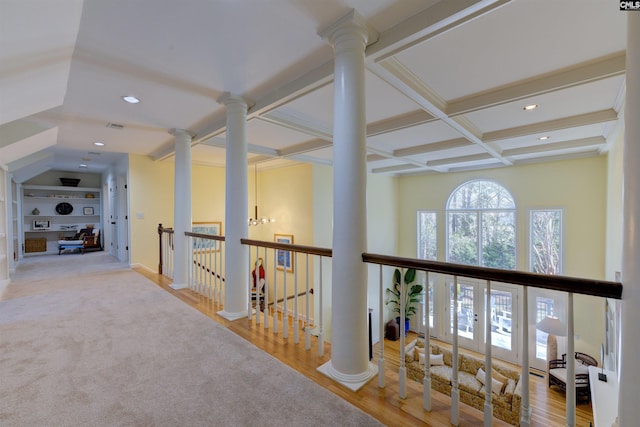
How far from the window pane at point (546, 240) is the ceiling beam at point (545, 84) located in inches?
182

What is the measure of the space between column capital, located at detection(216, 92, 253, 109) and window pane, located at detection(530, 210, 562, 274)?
261 inches

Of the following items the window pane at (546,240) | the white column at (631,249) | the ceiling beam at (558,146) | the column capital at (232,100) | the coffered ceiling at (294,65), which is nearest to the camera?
the white column at (631,249)

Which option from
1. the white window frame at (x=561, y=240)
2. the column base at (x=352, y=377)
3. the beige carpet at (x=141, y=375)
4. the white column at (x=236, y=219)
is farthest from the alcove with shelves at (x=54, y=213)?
the white window frame at (x=561, y=240)

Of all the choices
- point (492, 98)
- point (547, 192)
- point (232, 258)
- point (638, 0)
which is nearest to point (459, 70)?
point (492, 98)

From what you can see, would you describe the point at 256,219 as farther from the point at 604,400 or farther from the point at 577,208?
the point at 577,208

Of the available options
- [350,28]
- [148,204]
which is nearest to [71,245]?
[148,204]

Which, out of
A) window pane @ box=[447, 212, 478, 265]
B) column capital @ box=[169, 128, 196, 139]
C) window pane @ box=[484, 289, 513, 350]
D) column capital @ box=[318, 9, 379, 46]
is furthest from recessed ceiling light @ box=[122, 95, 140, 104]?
window pane @ box=[484, 289, 513, 350]

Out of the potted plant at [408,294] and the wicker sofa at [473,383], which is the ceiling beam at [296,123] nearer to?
the wicker sofa at [473,383]

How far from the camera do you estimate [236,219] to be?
3.12 m

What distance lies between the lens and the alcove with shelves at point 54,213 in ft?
25.2

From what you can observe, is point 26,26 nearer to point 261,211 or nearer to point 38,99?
point 38,99

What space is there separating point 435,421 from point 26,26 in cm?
324

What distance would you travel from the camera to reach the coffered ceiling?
1713 mm

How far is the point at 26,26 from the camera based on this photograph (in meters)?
1.58
